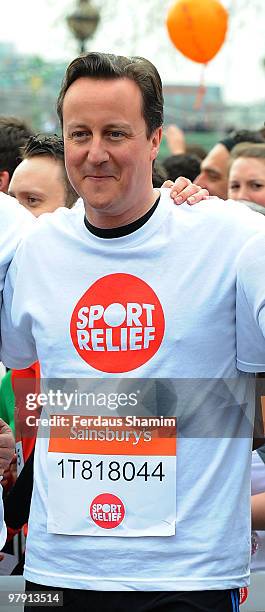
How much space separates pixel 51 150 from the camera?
185 inches

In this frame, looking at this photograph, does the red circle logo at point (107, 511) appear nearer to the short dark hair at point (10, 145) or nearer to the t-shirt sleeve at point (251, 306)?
the t-shirt sleeve at point (251, 306)

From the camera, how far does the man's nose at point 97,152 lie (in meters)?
2.84

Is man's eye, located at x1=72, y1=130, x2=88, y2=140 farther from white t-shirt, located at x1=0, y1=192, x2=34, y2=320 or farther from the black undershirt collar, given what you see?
white t-shirt, located at x1=0, y1=192, x2=34, y2=320

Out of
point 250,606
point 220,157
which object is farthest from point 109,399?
point 220,157

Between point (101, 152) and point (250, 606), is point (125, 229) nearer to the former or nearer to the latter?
point (101, 152)

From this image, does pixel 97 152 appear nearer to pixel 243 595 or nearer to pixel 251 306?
pixel 251 306

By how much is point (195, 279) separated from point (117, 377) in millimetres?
298

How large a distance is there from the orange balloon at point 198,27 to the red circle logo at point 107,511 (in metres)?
7.03

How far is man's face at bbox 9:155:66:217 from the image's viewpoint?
463 cm

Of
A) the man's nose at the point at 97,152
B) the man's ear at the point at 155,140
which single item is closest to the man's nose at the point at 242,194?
the man's ear at the point at 155,140

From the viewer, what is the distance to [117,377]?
9.51 feet

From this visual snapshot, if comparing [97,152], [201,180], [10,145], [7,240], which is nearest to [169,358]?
[97,152]

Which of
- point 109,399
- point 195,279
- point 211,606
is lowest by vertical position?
point 211,606

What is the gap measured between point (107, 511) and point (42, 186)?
2019 millimetres
